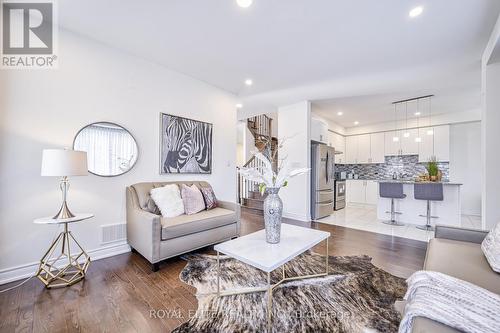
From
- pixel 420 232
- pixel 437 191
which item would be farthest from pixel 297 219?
pixel 437 191

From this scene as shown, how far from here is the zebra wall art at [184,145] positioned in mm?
3207

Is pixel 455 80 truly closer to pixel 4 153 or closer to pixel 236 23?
pixel 236 23

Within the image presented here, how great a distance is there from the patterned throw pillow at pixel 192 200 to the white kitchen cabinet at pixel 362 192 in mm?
5532

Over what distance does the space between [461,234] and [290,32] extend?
270cm

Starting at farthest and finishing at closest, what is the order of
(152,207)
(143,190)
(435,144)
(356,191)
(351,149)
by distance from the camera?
(351,149) < (356,191) < (435,144) < (143,190) < (152,207)

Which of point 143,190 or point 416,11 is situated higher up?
point 416,11

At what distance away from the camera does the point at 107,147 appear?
265 centimetres

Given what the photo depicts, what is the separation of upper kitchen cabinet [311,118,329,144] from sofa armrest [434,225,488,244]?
123 inches

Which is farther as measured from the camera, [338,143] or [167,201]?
[338,143]

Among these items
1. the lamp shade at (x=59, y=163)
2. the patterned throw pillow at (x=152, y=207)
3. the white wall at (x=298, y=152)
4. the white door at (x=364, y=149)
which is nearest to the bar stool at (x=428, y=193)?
the white wall at (x=298, y=152)

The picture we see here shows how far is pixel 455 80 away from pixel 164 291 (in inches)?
211

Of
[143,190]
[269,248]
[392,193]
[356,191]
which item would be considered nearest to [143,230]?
[143,190]

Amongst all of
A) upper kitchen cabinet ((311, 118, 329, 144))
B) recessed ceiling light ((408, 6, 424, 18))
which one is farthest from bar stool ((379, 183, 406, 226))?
recessed ceiling light ((408, 6, 424, 18))

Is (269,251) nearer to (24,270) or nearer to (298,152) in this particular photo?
(24,270)
